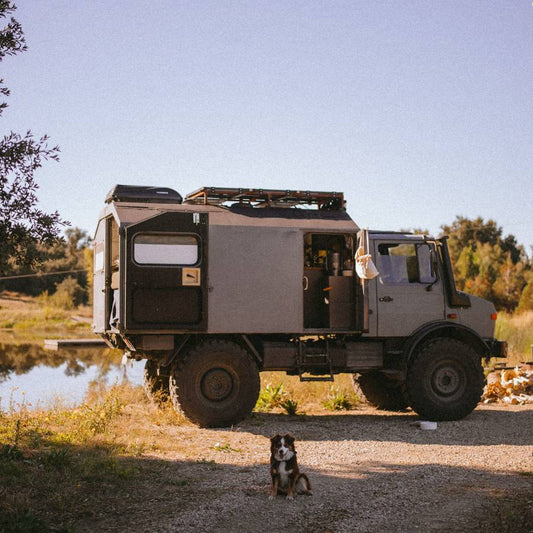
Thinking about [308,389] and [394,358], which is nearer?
[394,358]

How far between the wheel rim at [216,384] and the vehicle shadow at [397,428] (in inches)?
20.6

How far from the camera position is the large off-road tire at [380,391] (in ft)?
41.3

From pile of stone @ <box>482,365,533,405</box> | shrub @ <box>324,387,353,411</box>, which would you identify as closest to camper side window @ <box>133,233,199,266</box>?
shrub @ <box>324,387,353,411</box>

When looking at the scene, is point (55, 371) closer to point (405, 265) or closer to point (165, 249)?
point (165, 249)

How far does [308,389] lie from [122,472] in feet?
24.8

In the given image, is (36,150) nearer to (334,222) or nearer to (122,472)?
(122,472)

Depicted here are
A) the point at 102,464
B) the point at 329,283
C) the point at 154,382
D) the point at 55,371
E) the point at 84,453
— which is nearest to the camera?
the point at 102,464

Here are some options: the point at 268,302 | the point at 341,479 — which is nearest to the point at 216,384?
the point at 268,302

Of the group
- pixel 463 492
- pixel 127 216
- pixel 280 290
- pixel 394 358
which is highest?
pixel 127 216

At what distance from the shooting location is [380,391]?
12953mm

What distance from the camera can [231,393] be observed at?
34.9 feet

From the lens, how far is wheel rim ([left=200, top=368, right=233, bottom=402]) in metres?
10.6

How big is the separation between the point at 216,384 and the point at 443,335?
3.75 meters

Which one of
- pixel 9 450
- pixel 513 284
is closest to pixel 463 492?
pixel 9 450
